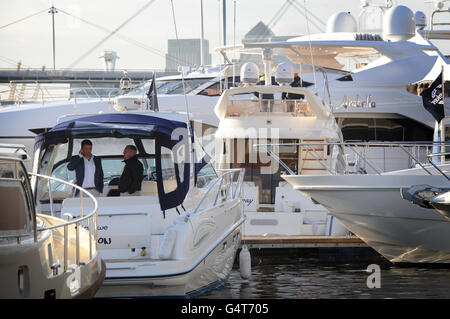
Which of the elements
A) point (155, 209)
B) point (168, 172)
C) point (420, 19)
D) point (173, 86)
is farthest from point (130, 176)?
point (420, 19)

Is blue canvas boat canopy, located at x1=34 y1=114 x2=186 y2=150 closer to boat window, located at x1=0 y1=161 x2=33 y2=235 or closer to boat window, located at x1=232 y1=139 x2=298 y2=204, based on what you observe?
boat window, located at x1=0 y1=161 x2=33 y2=235

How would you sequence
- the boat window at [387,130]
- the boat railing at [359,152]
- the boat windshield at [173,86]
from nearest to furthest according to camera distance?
the boat railing at [359,152]
the boat windshield at [173,86]
the boat window at [387,130]

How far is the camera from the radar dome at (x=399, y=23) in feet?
80.2

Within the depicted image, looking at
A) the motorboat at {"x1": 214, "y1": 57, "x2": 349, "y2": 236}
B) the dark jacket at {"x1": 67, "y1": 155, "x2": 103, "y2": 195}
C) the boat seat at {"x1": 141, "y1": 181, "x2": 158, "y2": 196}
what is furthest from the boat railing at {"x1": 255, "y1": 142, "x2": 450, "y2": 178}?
the dark jacket at {"x1": 67, "y1": 155, "x2": 103, "y2": 195}

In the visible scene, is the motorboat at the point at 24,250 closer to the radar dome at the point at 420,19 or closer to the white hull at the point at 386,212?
the white hull at the point at 386,212

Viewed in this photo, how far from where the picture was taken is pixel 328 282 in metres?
13.4

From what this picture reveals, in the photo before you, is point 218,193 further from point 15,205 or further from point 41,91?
point 41,91

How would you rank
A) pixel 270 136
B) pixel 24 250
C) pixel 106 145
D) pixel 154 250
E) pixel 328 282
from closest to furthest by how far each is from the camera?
1. pixel 24 250
2. pixel 154 250
3. pixel 106 145
4. pixel 328 282
5. pixel 270 136

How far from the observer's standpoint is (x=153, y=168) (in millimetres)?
11508

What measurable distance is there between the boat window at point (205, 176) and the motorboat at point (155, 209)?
0.03 metres

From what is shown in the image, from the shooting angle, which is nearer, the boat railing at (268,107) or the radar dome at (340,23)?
the boat railing at (268,107)

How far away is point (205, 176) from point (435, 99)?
9984mm

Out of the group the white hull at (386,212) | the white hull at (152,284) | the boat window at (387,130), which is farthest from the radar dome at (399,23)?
the white hull at (152,284)

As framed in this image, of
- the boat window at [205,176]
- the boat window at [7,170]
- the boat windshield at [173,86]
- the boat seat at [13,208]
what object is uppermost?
the boat windshield at [173,86]
